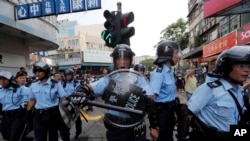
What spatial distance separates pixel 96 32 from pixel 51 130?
73709 millimetres

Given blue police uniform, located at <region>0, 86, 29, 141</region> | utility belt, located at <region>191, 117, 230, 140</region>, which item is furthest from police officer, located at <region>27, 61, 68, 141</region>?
utility belt, located at <region>191, 117, 230, 140</region>

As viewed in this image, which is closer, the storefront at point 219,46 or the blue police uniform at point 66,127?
the blue police uniform at point 66,127

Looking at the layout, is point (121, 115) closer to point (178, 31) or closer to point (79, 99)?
point (79, 99)

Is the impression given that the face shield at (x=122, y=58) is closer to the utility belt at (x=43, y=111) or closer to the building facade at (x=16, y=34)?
the utility belt at (x=43, y=111)

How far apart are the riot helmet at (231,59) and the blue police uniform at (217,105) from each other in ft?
0.31

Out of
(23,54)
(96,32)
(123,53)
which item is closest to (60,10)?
(23,54)

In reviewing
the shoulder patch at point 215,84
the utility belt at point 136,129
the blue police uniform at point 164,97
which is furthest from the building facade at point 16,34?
the shoulder patch at point 215,84

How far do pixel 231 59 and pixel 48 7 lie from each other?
10898 mm

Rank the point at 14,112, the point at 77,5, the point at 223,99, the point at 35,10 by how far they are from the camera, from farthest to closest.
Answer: the point at 35,10 < the point at 77,5 < the point at 14,112 < the point at 223,99

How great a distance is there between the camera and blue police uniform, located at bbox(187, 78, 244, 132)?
8.05 feet

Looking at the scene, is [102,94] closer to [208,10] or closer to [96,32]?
[208,10]

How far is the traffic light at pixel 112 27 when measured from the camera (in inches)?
232

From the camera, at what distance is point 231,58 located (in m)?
2.51

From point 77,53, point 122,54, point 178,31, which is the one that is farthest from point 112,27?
point 77,53
